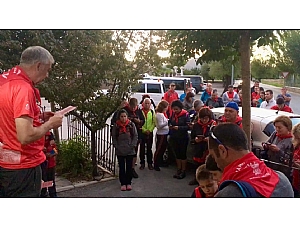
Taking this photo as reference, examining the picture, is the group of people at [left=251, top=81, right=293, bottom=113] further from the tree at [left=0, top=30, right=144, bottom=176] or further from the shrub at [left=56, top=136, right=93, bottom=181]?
the shrub at [left=56, top=136, right=93, bottom=181]

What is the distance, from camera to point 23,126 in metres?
1.80

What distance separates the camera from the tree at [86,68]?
3.46 m

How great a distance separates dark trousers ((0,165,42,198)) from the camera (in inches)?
77.9

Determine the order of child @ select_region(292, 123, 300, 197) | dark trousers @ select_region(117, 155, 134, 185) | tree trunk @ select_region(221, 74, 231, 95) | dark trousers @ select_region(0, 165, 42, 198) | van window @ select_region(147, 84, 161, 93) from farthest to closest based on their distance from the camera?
van window @ select_region(147, 84, 161, 93) → tree trunk @ select_region(221, 74, 231, 95) → dark trousers @ select_region(117, 155, 134, 185) → child @ select_region(292, 123, 300, 197) → dark trousers @ select_region(0, 165, 42, 198)

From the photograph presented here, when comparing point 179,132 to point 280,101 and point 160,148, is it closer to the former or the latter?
point 160,148

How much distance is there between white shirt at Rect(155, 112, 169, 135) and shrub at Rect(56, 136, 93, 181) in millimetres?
1050

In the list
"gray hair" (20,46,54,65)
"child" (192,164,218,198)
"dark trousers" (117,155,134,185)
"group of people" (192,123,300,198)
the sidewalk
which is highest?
"gray hair" (20,46,54,65)

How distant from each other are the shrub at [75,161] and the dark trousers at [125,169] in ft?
1.95

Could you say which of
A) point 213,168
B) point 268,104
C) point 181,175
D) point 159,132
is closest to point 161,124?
point 159,132

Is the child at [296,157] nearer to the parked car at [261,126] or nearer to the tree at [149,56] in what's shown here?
the parked car at [261,126]

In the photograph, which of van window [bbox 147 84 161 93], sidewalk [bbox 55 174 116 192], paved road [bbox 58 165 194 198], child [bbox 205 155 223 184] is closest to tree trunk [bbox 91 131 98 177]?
sidewalk [bbox 55 174 116 192]

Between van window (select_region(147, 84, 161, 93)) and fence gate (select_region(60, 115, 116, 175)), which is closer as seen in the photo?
fence gate (select_region(60, 115, 116, 175))

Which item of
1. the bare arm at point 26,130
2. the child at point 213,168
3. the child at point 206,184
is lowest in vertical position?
the child at point 206,184

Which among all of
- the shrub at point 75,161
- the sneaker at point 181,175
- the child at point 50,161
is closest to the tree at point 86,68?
the shrub at point 75,161
